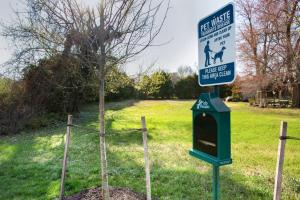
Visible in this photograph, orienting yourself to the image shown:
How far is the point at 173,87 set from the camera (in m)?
34.3

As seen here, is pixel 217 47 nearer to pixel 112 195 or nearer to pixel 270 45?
pixel 112 195

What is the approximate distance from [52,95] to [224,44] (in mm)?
12108

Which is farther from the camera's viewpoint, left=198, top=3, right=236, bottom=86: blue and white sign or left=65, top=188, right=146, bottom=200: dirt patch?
left=65, top=188, right=146, bottom=200: dirt patch

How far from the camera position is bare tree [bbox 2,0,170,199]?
10.5 ft

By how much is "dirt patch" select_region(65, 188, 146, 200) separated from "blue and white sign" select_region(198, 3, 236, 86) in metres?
1.74

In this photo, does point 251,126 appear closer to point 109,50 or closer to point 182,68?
point 109,50

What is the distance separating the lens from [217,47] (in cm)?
265

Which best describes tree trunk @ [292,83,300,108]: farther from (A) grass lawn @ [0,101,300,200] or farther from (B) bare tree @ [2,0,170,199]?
(B) bare tree @ [2,0,170,199]

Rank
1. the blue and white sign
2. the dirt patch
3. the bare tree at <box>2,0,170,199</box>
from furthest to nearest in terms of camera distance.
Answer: the dirt patch → the bare tree at <box>2,0,170,199</box> → the blue and white sign

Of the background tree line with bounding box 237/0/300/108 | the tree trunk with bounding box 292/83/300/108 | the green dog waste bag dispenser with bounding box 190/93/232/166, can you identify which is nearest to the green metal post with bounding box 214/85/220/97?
the green dog waste bag dispenser with bounding box 190/93/232/166

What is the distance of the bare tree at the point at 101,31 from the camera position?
3.21 m

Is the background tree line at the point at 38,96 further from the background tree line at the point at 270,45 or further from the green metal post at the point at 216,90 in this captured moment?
the background tree line at the point at 270,45

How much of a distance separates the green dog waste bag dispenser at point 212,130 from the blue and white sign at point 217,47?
0.21m

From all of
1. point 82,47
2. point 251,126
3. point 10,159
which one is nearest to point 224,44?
point 82,47
